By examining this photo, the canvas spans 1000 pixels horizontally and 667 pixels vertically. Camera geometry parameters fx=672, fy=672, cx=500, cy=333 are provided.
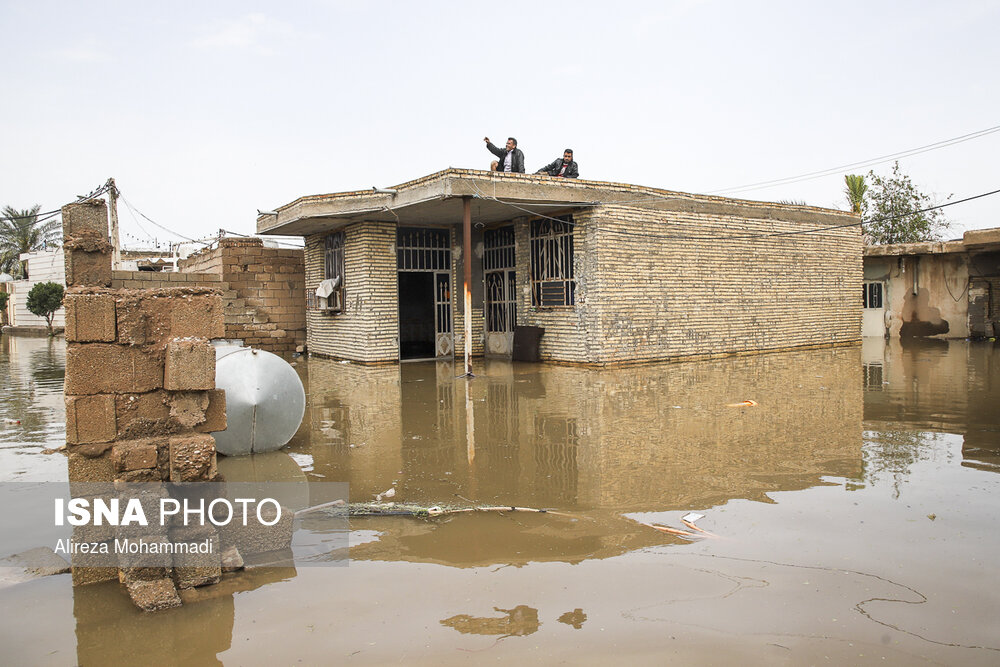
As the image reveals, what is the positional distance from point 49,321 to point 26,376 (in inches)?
698

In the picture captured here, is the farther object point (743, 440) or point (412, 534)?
point (743, 440)

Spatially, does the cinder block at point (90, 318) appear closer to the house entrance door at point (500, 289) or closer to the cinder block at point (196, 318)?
the cinder block at point (196, 318)

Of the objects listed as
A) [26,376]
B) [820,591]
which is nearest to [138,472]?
[820,591]

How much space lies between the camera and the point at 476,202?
12.5 meters

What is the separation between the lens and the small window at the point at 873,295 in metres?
21.3

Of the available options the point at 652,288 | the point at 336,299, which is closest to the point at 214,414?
the point at 652,288

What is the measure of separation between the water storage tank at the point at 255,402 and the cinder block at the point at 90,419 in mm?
2189

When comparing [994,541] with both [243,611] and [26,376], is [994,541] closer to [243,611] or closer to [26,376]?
[243,611]

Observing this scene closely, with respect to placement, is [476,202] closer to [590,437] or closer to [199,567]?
[590,437]

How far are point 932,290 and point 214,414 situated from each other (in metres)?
22.2

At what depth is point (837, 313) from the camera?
59.1 feet

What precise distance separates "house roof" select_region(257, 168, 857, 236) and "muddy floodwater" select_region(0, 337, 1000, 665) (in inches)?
194

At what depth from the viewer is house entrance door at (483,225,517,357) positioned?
15398 millimetres

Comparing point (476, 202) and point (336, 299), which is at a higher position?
point (476, 202)
